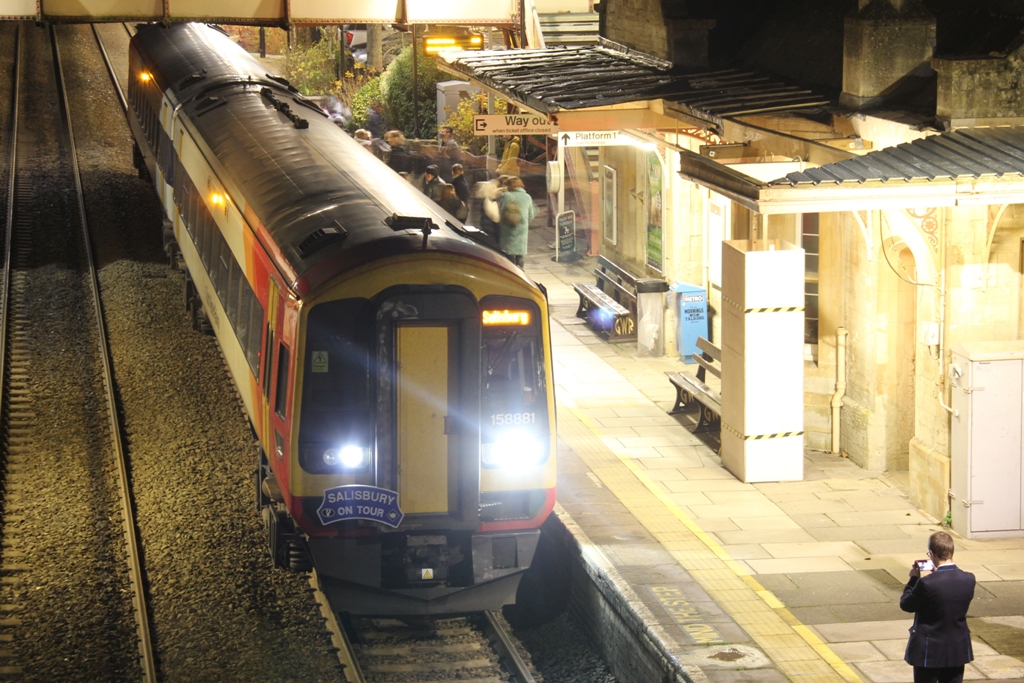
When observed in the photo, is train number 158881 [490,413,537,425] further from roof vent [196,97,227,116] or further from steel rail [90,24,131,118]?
steel rail [90,24,131,118]

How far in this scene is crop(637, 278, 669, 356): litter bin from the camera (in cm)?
→ 1695

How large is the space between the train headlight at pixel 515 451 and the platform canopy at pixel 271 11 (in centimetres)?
909

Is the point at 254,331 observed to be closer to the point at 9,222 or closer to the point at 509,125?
the point at 509,125

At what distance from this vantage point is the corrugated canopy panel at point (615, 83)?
13.4 meters

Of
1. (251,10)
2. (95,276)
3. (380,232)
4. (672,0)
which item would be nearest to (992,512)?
(380,232)

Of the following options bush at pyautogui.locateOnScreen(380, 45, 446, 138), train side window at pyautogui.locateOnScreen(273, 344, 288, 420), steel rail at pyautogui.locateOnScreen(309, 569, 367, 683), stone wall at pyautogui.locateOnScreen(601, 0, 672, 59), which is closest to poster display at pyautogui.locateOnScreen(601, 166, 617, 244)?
stone wall at pyautogui.locateOnScreen(601, 0, 672, 59)

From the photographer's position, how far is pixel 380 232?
9.76 m

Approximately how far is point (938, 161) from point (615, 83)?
18.1 ft

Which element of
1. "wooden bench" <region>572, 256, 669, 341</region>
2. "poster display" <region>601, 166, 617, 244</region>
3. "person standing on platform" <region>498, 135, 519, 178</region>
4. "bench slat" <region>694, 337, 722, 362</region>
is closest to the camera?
"bench slat" <region>694, 337, 722, 362</region>

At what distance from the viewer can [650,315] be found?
56.1 feet

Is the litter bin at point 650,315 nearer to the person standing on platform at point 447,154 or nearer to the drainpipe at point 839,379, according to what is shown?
the drainpipe at point 839,379

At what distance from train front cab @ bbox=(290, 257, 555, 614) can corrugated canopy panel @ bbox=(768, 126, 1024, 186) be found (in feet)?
8.12

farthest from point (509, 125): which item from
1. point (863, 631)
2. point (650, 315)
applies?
point (863, 631)

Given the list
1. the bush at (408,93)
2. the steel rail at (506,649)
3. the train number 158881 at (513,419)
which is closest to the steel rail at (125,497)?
the steel rail at (506,649)
